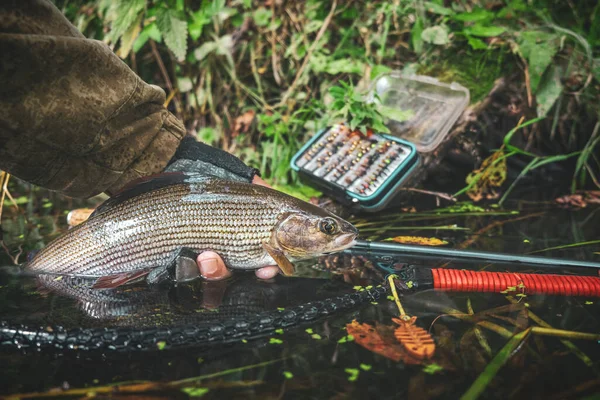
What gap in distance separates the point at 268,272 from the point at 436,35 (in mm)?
3321

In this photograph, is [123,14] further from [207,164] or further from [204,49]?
[207,164]

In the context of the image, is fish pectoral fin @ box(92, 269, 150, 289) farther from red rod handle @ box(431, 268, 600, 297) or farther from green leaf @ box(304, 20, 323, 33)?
green leaf @ box(304, 20, 323, 33)

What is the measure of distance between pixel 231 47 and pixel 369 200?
3009mm

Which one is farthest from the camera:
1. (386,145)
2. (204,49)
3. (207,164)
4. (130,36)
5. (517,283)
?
(204,49)

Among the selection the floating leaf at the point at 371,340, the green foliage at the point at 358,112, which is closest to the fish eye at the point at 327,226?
the floating leaf at the point at 371,340

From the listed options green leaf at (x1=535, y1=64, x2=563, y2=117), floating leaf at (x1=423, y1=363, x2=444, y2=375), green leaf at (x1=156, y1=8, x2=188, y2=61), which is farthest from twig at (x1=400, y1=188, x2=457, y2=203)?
green leaf at (x1=156, y1=8, x2=188, y2=61)

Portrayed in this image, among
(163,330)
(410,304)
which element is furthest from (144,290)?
(410,304)

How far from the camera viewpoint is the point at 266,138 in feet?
19.6

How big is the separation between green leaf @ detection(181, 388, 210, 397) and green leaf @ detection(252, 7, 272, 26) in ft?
15.4

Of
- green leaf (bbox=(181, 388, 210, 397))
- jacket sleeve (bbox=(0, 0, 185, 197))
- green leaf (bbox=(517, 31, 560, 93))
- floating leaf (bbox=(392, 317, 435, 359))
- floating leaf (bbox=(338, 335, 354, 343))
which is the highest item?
jacket sleeve (bbox=(0, 0, 185, 197))

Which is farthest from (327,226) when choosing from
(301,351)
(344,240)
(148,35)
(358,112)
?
(148,35)

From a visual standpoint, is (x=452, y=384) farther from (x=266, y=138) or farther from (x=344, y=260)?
(x=266, y=138)

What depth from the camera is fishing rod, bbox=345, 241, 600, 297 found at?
114 inches

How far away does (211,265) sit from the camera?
3115mm
